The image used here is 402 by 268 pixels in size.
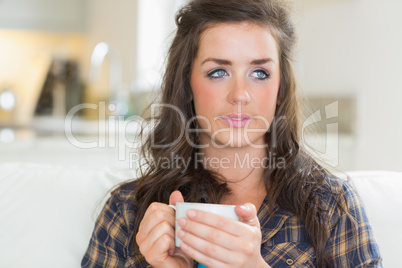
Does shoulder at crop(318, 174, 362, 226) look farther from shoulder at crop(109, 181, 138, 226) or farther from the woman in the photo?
shoulder at crop(109, 181, 138, 226)

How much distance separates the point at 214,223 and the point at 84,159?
6.27 ft

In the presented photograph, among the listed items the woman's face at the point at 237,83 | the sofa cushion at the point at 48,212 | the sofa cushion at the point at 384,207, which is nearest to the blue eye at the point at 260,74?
the woman's face at the point at 237,83

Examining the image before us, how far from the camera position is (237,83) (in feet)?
4.09

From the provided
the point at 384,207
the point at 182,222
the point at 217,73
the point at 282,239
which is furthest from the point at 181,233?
the point at 384,207

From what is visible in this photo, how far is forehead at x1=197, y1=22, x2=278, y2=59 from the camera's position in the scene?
1265mm

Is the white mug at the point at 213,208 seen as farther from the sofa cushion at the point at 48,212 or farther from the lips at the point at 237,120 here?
the sofa cushion at the point at 48,212

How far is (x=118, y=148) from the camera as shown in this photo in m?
2.86

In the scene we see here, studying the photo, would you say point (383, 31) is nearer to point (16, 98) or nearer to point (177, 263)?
point (177, 263)

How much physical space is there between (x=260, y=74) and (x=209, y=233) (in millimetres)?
527

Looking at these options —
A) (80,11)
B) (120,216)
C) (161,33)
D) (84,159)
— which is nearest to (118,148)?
(84,159)

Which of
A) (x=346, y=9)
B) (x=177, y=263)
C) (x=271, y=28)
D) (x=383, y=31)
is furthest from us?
(x=346, y=9)

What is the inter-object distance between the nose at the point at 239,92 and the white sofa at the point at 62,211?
0.42m

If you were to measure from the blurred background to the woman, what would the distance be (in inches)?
7.5

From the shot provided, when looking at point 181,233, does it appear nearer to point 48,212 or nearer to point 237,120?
point 237,120
